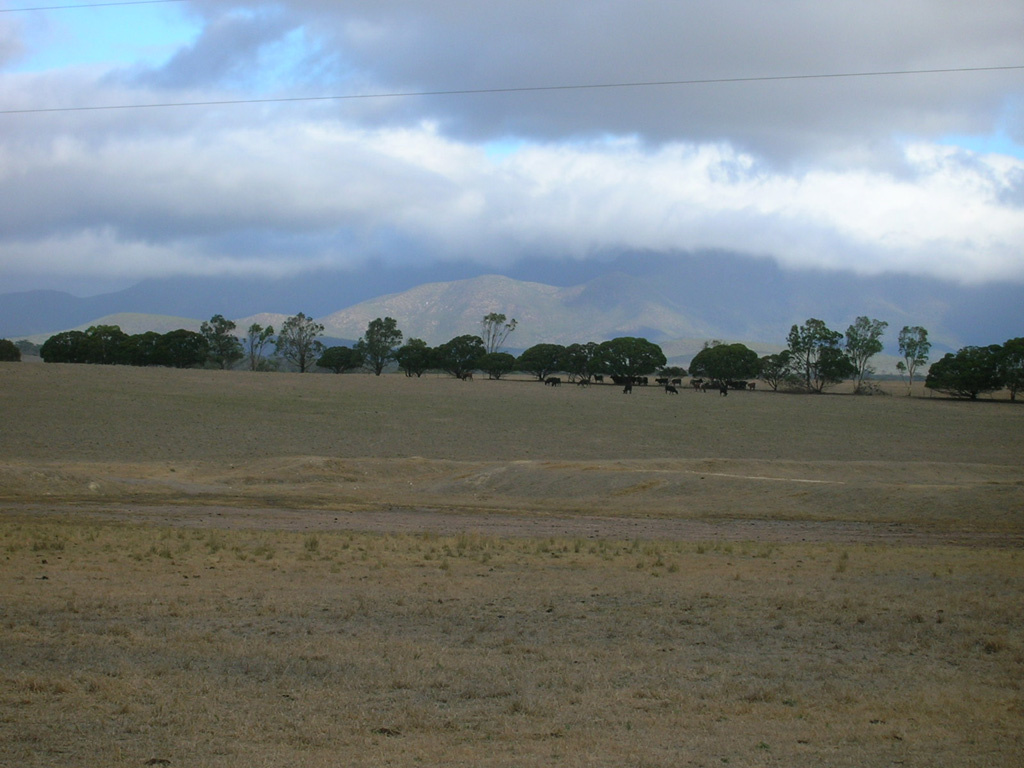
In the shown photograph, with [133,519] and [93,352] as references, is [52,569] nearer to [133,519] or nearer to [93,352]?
[133,519]

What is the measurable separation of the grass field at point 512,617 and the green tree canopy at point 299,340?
111827 millimetres

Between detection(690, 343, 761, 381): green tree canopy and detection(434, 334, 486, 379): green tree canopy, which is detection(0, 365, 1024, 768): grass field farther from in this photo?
detection(434, 334, 486, 379): green tree canopy

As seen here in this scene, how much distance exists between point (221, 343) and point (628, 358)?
58.7 meters

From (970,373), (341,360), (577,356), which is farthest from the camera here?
(341,360)

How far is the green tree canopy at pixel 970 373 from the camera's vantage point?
324ft

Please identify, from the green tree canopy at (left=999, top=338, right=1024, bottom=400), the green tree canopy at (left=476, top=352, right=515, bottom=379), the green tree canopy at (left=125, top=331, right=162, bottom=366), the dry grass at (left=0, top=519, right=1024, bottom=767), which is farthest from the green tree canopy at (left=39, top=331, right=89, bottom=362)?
the dry grass at (left=0, top=519, right=1024, bottom=767)

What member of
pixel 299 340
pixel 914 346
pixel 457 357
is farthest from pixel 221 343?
pixel 914 346

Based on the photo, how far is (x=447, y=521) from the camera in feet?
76.0

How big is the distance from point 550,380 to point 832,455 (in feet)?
201

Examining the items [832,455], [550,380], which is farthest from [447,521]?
[550,380]

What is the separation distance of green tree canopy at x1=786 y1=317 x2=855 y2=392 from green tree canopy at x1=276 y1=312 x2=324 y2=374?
233 feet

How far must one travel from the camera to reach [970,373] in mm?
99188

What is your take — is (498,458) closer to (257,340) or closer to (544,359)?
(544,359)

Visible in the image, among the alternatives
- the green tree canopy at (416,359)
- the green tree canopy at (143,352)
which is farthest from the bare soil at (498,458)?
the green tree canopy at (416,359)
